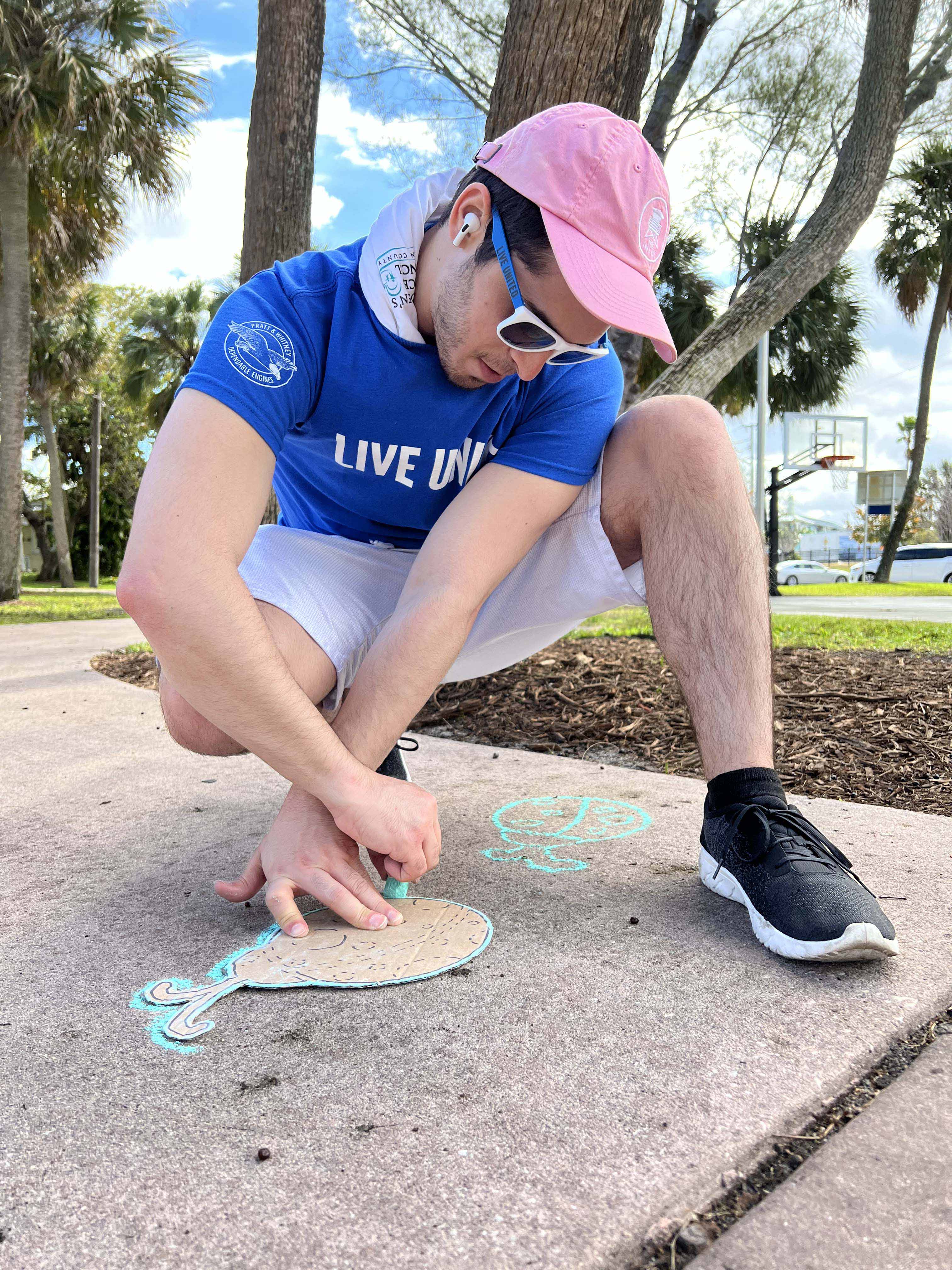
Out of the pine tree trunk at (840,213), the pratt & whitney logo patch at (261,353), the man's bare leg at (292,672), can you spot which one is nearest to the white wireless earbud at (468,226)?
the pratt & whitney logo patch at (261,353)

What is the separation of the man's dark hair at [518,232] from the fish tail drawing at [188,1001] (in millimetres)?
1158

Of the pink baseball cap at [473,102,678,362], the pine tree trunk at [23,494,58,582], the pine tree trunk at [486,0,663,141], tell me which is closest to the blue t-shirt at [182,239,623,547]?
the pink baseball cap at [473,102,678,362]

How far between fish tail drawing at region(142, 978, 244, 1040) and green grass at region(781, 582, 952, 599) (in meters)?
13.4

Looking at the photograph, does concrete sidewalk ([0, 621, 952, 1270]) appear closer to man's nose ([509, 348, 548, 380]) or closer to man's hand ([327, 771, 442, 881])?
man's hand ([327, 771, 442, 881])

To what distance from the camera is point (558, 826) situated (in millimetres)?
1979

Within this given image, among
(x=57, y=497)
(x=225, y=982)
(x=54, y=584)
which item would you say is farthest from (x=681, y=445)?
(x=54, y=584)

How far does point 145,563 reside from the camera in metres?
1.33

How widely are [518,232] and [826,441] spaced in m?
24.6

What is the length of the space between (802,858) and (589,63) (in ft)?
8.93

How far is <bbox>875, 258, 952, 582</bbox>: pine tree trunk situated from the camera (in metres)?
18.7

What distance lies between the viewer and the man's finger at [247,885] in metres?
1.48

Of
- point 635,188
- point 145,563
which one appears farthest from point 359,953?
point 635,188

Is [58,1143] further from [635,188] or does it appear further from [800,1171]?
[635,188]

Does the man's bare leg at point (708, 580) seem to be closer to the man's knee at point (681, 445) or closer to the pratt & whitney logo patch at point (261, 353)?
the man's knee at point (681, 445)
